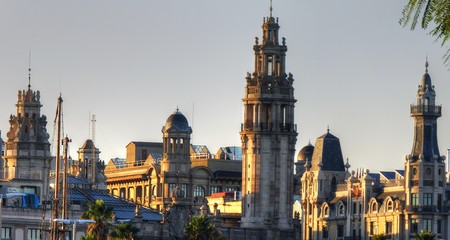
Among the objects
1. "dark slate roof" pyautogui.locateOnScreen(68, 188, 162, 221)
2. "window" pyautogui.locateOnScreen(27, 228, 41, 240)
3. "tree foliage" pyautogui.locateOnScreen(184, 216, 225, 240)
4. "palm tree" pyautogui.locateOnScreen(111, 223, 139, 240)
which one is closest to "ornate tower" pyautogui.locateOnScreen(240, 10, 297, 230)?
"dark slate roof" pyautogui.locateOnScreen(68, 188, 162, 221)

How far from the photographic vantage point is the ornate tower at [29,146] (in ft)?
567

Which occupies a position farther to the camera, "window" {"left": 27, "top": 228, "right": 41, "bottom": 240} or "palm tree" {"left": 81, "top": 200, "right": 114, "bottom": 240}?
"window" {"left": 27, "top": 228, "right": 41, "bottom": 240}

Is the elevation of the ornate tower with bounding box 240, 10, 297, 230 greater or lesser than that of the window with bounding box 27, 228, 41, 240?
greater

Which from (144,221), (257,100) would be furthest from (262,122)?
(144,221)

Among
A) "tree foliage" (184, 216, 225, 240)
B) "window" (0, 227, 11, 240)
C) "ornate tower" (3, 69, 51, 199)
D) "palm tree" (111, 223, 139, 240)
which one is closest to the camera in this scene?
"palm tree" (111, 223, 139, 240)

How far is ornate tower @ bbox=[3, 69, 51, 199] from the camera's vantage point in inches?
6801

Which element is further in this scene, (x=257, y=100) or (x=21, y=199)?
(x=257, y=100)

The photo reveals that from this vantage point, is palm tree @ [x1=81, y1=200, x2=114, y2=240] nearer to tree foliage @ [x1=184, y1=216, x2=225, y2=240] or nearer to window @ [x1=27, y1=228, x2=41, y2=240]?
tree foliage @ [x1=184, y1=216, x2=225, y2=240]

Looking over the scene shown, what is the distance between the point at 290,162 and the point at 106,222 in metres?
58.9

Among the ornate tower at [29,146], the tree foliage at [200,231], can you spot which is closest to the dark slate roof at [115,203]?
the ornate tower at [29,146]

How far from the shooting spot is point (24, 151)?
174 metres

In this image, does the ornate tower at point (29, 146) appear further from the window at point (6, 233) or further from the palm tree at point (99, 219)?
the palm tree at point (99, 219)

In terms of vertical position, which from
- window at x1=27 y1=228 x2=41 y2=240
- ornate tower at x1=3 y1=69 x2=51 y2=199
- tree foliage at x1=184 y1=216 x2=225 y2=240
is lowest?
window at x1=27 y1=228 x2=41 y2=240

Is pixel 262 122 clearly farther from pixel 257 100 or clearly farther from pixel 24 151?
pixel 24 151
